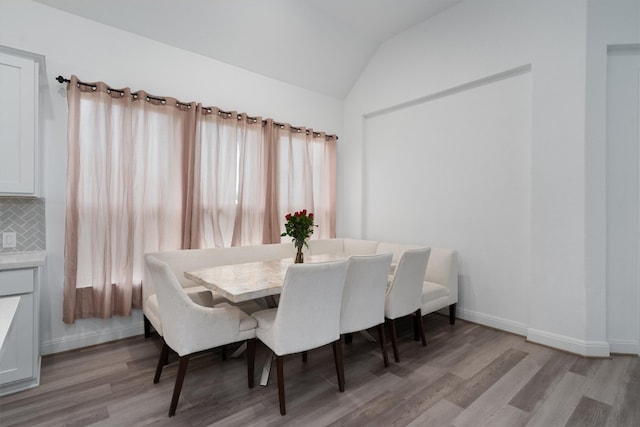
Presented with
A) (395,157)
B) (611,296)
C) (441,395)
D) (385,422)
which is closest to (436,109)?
(395,157)

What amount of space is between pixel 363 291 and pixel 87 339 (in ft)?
8.41

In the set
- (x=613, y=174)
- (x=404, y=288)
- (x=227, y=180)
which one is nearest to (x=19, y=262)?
(x=227, y=180)

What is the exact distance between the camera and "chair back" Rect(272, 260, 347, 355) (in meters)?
1.83

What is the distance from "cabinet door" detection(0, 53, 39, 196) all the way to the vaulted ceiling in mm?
911

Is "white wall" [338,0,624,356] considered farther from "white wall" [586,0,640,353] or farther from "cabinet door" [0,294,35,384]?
"cabinet door" [0,294,35,384]

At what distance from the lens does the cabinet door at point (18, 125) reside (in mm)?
2164

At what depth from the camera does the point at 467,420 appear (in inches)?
72.2

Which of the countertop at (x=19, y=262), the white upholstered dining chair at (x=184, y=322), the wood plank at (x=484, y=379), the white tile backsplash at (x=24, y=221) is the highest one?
the white tile backsplash at (x=24, y=221)

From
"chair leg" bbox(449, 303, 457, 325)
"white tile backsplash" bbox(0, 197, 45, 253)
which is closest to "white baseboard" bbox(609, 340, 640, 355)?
"chair leg" bbox(449, 303, 457, 325)

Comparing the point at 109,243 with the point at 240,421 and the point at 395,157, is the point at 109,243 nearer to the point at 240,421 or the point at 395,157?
the point at 240,421

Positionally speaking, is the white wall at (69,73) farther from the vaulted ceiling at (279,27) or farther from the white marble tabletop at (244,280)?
the white marble tabletop at (244,280)

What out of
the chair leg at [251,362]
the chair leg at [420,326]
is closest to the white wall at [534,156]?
the chair leg at [420,326]

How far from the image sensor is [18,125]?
222 centimetres

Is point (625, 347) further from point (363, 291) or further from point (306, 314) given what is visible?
point (306, 314)
